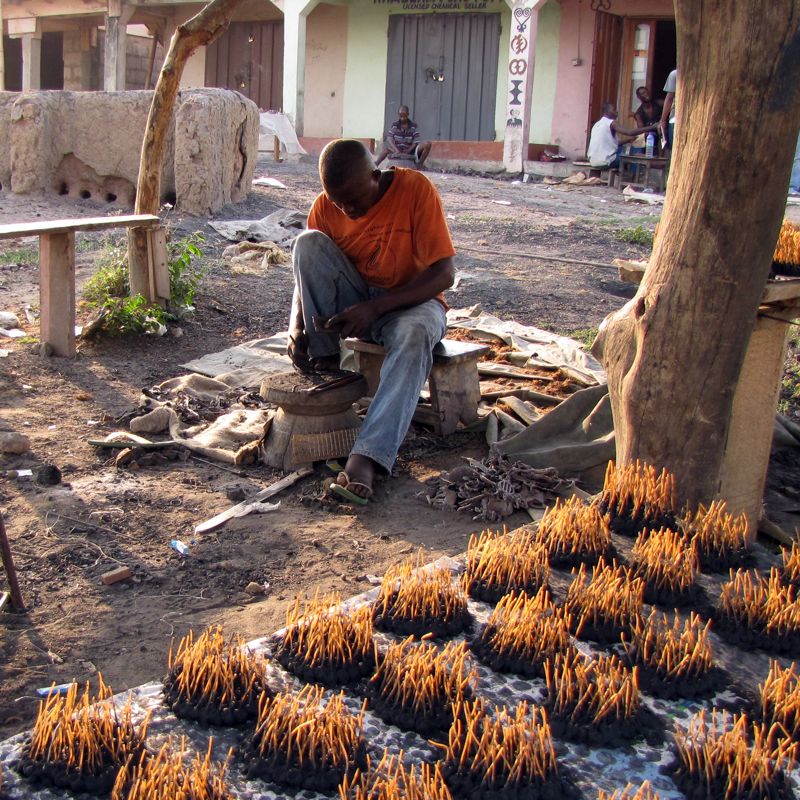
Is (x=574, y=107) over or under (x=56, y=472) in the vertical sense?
over

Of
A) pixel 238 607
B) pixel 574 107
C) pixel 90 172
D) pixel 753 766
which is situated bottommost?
pixel 238 607

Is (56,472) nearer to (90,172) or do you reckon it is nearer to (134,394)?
(134,394)

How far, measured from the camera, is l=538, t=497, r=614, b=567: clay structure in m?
3.34

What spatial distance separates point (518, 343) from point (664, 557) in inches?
117

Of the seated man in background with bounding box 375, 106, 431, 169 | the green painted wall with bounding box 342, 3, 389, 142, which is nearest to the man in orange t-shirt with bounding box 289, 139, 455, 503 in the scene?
the seated man in background with bounding box 375, 106, 431, 169

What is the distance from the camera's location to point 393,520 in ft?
12.8

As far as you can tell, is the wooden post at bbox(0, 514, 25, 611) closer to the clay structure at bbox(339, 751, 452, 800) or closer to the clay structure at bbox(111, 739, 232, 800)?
the clay structure at bbox(111, 739, 232, 800)

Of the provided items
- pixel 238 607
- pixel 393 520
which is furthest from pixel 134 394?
pixel 238 607

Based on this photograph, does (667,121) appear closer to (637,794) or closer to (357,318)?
(357,318)

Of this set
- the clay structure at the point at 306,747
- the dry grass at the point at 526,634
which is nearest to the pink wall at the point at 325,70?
the dry grass at the point at 526,634

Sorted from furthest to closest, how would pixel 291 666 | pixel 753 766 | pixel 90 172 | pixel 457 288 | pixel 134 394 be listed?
1. pixel 90 172
2. pixel 457 288
3. pixel 134 394
4. pixel 291 666
5. pixel 753 766

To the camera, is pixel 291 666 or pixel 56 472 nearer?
pixel 291 666

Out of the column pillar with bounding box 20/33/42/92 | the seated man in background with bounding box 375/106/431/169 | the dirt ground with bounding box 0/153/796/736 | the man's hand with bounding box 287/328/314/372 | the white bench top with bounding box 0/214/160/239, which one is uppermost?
the column pillar with bounding box 20/33/42/92

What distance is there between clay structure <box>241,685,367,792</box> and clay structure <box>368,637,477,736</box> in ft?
0.52
